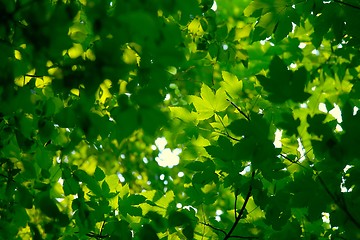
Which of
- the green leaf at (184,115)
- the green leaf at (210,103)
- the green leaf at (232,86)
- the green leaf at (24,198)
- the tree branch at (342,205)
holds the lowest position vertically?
the green leaf at (24,198)

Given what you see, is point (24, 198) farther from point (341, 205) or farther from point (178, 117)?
point (341, 205)

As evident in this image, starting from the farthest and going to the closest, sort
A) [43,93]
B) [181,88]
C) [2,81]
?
[181,88]
[43,93]
[2,81]

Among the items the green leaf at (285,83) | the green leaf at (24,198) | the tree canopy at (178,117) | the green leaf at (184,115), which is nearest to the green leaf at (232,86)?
the tree canopy at (178,117)

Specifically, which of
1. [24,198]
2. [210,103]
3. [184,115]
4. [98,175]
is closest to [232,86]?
[210,103]

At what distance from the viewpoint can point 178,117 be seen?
7.63 ft

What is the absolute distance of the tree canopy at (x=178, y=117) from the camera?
1011 millimetres

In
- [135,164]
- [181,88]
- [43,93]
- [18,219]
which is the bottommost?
[18,219]

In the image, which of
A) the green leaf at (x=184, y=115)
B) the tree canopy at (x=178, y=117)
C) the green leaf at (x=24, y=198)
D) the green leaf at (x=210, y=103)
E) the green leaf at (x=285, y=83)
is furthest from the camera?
the green leaf at (x=184, y=115)

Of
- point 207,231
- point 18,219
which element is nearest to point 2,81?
point 18,219

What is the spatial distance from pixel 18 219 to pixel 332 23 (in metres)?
1.89

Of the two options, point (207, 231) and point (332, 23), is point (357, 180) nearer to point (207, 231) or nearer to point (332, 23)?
point (332, 23)

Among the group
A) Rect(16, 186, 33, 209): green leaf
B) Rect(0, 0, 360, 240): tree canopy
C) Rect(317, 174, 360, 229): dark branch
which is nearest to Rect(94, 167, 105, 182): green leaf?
Rect(0, 0, 360, 240): tree canopy

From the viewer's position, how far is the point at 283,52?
311cm

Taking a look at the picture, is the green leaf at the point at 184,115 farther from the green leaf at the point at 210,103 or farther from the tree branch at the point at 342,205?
the tree branch at the point at 342,205
